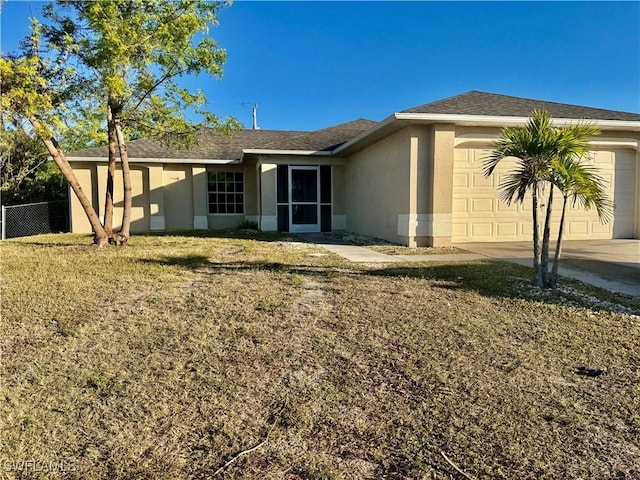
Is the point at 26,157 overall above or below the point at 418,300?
above

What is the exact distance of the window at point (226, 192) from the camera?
17.7 metres

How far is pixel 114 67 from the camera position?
8664mm

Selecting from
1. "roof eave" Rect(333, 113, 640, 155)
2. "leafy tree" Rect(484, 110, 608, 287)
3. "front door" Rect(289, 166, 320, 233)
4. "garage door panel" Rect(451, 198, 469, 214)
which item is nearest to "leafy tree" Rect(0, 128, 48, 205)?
"front door" Rect(289, 166, 320, 233)

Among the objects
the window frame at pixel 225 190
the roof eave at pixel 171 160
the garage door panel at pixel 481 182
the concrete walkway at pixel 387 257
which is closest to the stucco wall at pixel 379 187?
the concrete walkway at pixel 387 257

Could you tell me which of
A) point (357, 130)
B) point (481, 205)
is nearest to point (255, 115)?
point (357, 130)

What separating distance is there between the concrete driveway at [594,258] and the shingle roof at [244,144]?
25.8 ft

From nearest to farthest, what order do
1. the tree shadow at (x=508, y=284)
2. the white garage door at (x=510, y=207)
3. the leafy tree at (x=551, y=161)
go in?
1. the tree shadow at (x=508, y=284)
2. the leafy tree at (x=551, y=161)
3. the white garage door at (x=510, y=207)

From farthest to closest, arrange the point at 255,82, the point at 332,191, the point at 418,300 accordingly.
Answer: the point at 255,82, the point at 332,191, the point at 418,300

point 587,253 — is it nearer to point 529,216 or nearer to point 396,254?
point 529,216

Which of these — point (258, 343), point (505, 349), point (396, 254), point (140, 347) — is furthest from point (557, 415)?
point (396, 254)

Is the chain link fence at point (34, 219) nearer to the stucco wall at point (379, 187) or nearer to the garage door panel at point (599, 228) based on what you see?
the stucco wall at point (379, 187)

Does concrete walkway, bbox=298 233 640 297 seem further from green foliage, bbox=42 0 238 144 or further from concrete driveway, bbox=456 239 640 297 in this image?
A: green foliage, bbox=42 0 238 144

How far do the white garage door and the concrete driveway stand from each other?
1.49 ft

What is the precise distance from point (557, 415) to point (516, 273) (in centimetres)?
460
